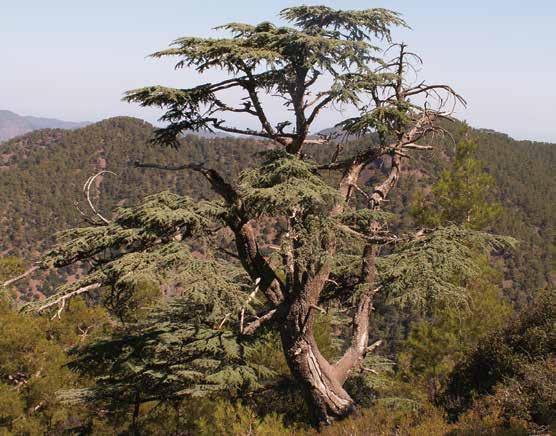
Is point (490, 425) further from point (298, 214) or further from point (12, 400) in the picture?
point (12, 400)

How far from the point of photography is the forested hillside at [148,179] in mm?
85125

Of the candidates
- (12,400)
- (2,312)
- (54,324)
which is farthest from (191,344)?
(54,324)

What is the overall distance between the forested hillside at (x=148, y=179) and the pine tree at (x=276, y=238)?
70.7 m

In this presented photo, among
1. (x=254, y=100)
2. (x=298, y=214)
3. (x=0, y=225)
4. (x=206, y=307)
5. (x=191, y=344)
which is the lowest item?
(x=0, y=225)

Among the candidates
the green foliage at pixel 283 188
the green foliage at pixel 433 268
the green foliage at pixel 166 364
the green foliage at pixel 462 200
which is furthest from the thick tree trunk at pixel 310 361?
the green foliage at pixel 462 200

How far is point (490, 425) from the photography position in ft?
26.3

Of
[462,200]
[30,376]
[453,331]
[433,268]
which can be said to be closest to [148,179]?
[30,376]

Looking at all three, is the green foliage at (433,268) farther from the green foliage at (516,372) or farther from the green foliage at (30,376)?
the green foliage at (30,376)

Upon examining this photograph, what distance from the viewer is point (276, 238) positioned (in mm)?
8984

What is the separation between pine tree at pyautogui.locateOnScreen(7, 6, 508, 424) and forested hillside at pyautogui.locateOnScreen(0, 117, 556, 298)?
7071cm

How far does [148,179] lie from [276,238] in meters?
110

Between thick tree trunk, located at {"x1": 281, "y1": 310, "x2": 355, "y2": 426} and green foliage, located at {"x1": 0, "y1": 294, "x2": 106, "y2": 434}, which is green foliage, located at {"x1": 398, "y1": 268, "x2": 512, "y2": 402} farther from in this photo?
→ green foliage, located at {"x1": 0, "y1": 294, "x2": 106, "y2": 434}

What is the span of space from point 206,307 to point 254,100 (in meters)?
4.28

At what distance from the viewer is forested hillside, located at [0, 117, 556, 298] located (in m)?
85.1
